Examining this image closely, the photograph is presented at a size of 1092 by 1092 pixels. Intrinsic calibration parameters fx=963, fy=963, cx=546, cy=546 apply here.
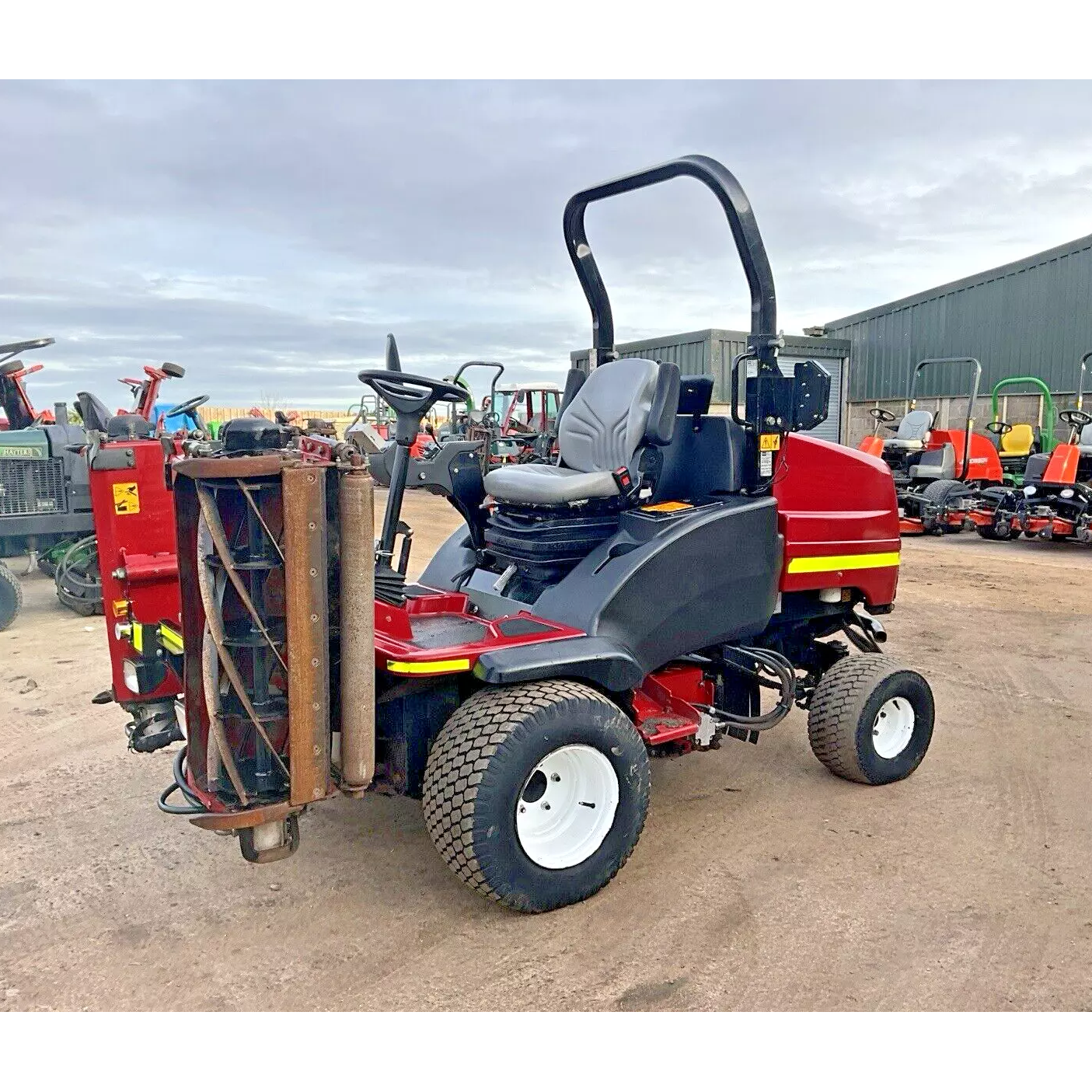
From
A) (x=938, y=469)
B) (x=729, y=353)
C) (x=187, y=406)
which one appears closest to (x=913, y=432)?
(x=938, y=469)

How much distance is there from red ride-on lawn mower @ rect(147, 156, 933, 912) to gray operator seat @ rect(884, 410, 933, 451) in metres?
9.12

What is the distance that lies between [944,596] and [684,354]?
13.8 meters

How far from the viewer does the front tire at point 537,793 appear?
2672 mm

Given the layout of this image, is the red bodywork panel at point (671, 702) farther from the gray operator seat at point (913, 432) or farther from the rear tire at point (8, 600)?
the gray operator seat at point (913, 432)

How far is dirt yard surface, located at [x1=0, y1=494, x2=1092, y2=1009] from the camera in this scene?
249 cm

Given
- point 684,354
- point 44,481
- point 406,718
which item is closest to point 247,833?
point 406,718

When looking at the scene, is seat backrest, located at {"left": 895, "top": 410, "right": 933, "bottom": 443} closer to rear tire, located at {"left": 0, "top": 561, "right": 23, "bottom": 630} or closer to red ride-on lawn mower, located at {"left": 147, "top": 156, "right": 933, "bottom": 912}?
red ride-on lawn mower, located at {"left": 147, "top": 156, "right": 933, "bottom": 912}

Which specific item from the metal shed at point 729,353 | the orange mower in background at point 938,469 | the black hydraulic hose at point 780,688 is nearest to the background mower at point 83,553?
the black hydraulic hose at point 780,688

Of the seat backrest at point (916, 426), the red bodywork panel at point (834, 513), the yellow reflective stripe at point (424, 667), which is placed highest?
the seat backrest at point (916, 426)

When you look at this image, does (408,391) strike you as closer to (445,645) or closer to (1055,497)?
(445,645)

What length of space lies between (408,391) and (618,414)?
92 centimetres

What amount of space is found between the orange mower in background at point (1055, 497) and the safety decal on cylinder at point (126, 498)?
10058 millimetres

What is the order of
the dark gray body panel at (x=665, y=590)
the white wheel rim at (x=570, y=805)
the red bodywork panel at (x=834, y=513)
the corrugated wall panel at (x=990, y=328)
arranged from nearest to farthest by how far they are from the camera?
the white wheel rim at (x=570, y=805) < the dark gray body panel at (x=665, y=590) < the red bodywork panel at (x=834, y=513) < the corrugated wall panel at (x=990, y=328)

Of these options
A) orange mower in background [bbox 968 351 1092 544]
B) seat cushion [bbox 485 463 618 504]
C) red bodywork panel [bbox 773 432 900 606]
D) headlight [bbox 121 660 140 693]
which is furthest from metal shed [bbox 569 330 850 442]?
headlight [bbox 121 660 140 693]
